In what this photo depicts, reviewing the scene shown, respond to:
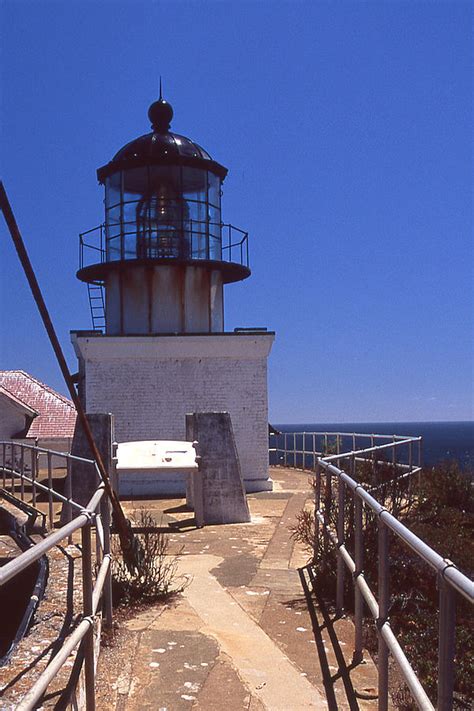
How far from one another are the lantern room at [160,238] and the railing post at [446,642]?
1459cm

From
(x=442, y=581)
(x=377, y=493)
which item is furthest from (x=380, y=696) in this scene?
(x=377, y=493)

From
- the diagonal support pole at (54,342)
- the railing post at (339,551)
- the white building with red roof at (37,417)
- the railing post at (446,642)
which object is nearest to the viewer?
the railing post at (446,642)

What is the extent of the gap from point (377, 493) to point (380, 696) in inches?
223

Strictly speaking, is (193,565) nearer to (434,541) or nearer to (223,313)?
(434,541)

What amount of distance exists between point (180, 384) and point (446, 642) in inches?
526

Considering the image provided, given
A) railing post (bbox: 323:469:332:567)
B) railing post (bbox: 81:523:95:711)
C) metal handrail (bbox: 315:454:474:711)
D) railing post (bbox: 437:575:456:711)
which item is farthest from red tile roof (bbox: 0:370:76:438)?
railing post (bbox: 437:575:456:711)

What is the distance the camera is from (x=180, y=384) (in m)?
15.5

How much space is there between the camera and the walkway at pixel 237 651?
4113 mm

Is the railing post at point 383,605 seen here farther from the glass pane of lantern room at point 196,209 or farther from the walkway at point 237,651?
the glass pane of lantern room at point 196,209

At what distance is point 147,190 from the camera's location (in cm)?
1689

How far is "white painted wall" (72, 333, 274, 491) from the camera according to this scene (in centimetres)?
1528

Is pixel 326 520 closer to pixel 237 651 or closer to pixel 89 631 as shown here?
pixel 237 651

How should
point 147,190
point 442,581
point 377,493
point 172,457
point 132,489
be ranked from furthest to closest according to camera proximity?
point 147,190
point 132,489
point 172,457
point 377,493
point 442,581

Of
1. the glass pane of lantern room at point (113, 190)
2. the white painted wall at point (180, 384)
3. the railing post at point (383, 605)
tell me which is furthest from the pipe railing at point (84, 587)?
the glass pane of lantern room at point (113, 190)
